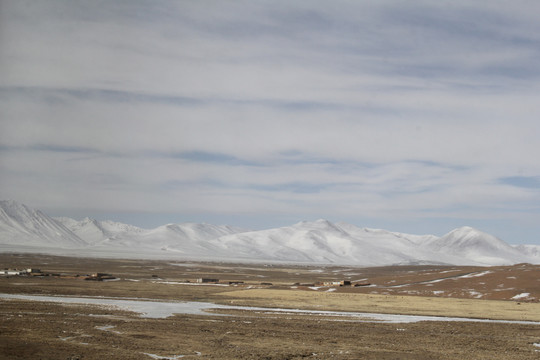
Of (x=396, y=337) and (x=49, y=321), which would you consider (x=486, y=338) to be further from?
(x=49, y=321)

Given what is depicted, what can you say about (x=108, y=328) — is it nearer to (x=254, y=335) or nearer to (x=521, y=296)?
(x=254, y=335)

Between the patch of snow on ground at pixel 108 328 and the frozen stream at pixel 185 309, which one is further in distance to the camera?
the frozen stream at pixel 185 309

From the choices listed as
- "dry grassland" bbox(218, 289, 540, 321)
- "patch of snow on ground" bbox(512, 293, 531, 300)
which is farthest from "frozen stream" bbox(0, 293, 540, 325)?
"patch of snow on ground" bbox(512, 293, 531, 300)

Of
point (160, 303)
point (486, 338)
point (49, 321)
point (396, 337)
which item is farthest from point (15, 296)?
point (486, 338)

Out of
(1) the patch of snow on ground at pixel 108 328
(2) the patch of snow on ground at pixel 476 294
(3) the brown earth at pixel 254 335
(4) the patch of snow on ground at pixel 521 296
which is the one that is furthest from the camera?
(2) the patch of snow on ground at pixel 476 294

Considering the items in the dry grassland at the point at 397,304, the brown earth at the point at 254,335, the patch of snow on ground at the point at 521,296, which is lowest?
the dry grassland at the point at 397,304

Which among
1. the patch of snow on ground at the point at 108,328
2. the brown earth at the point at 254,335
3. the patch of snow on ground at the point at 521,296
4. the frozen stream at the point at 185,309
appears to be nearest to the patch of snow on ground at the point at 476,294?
the patch of snow on ground at the point at 521,296

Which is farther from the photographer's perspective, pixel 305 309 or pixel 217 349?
pixel 305 309

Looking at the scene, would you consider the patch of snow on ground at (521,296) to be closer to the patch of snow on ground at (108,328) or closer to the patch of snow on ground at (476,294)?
the patch of snow on ground at (476,294)

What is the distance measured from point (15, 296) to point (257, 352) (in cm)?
4690

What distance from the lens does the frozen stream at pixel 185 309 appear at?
6334cm

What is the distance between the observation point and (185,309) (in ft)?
221

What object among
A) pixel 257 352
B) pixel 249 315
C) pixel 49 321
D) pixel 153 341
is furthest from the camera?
pixel 249 315

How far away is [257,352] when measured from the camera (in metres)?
38.6
